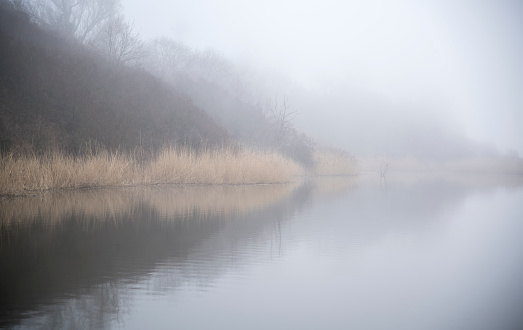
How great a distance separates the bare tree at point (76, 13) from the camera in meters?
28.4

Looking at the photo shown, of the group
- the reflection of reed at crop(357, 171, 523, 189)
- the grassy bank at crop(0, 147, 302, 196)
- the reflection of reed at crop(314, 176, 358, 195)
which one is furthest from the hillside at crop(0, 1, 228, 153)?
the reflection of reed at crop(357, 171, 523, 189)

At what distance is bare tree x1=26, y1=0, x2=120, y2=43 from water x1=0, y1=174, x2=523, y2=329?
75.4ft

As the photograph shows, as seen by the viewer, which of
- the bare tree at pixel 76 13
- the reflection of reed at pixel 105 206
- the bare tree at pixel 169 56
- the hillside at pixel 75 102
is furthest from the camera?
the bare tree at pixel 169 56

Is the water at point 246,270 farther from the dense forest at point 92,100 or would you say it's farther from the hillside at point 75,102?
the dense forest at point 92,100

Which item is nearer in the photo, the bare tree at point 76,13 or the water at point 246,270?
the water at point 246,270

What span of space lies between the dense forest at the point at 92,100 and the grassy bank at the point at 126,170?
1.12 metres

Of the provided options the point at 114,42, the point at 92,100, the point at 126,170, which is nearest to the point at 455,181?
the point at 126,170

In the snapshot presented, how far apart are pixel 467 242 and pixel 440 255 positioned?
1610 mm

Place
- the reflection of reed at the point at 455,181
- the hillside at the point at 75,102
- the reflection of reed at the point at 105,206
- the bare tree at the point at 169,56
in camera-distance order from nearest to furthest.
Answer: the reflection of reed at the point at 105,206 → the hillside at the point at 75,102 → the reflection of reed at the point at 455,181 → the bare tree at the point at 169,56

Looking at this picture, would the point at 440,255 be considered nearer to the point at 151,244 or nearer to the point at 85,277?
the point at 151,244

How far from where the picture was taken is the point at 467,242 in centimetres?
741

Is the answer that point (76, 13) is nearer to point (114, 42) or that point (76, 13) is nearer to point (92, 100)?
point (114, 42)

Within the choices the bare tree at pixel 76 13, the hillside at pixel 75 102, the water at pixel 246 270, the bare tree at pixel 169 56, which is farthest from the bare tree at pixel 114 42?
the water at pixel 246 270

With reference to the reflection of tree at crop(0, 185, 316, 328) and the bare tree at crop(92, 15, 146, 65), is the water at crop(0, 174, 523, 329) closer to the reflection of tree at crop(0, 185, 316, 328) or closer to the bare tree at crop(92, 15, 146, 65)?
the reflection of tree at crop(0, 185, 316, 328)
